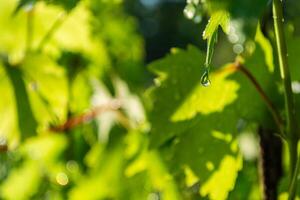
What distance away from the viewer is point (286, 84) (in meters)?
0.88

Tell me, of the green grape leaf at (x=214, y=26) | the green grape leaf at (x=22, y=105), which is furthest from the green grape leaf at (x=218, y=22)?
the green grape leaf at (x=22, y=105)

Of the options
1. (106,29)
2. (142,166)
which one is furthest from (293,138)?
(106,29)

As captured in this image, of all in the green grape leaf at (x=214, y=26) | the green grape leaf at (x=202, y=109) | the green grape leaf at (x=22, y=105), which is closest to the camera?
the green grape leaf at (x=214, y=26)

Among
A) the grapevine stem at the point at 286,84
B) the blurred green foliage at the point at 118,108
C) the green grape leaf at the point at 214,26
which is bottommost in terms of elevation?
the blurred green foliage at the point at 118,108

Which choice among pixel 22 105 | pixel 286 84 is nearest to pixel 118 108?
pixel 22 105

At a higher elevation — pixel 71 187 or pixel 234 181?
pixel 234 181

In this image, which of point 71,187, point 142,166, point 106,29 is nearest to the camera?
point 142,166

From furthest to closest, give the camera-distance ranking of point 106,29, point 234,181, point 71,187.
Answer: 1. point 106,29
2. point 71,187
3. point 234,181

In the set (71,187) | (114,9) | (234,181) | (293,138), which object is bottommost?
(71,187)

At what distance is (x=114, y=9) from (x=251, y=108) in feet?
2.62

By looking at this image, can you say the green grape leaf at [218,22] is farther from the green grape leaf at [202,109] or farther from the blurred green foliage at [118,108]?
the green grape leaf at [202,109]

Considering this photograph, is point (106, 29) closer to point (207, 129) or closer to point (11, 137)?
point (11, 137)

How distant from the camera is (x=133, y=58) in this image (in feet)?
5.80

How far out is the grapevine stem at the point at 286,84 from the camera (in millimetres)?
830
